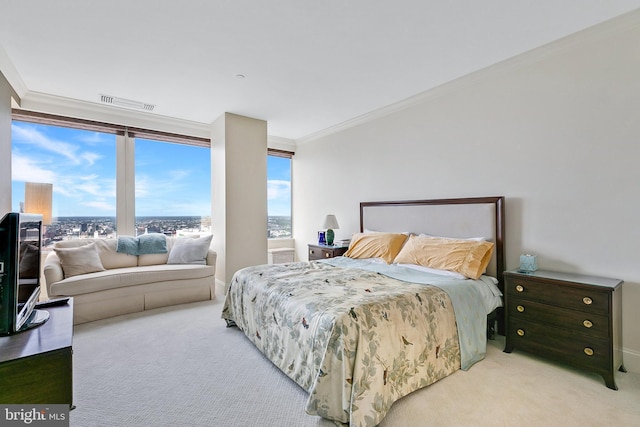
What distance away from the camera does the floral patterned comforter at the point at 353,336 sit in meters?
1.64

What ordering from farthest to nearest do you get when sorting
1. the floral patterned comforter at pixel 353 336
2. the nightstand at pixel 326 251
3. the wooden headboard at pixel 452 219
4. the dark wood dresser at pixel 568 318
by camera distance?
the nightstand at pixel 326 251, the wooden headboard at pixel 452 219, the dark wood dresser at pixel 568 318, the floral patterned comforter at pixel 353 336

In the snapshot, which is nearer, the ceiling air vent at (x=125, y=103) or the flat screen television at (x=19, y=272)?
the flat screen television at (x=19, y=272)

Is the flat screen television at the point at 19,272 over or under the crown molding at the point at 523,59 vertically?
under

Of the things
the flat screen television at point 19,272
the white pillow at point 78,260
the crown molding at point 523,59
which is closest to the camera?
the flat screen television at point 19,272

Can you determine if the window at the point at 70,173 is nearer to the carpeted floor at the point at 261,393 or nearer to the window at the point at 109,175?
the window at the point at 109,175

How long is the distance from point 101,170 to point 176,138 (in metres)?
1.16

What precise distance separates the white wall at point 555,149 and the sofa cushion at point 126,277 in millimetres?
3085

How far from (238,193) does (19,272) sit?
3122 millimetres

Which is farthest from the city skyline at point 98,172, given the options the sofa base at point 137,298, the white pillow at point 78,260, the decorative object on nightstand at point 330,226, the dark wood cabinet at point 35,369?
the dark wood cabinet at point 35,369

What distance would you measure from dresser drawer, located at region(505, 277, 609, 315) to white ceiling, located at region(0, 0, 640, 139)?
2067 millimetres

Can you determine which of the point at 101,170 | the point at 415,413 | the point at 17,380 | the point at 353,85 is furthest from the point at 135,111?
the point at 415,413

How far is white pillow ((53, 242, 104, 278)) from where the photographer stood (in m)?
3.38

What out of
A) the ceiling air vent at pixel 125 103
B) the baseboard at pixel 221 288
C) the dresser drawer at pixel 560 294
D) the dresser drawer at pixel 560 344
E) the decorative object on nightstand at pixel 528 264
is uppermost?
the ceiling air vent at pixel 125 103

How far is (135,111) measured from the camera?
4.28m
